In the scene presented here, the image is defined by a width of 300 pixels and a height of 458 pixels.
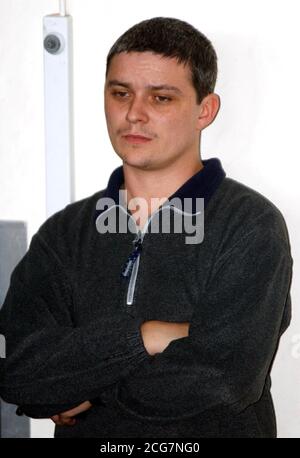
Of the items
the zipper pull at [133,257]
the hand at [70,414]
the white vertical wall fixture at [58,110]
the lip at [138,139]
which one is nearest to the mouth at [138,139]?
the lip at [138,139]

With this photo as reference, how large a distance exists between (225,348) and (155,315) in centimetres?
22

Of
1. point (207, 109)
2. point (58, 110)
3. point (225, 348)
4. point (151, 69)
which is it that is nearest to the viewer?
point (225, 348)

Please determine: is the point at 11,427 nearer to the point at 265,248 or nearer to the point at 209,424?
the point at 209,424

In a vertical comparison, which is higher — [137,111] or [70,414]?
[137,111]

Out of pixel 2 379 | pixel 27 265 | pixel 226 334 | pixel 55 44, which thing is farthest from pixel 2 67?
pixel 226 334

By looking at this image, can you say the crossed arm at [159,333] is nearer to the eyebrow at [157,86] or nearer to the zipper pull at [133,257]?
the zipper pull at [133,257]

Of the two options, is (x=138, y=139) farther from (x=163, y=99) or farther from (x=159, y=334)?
(x=159, y=334)

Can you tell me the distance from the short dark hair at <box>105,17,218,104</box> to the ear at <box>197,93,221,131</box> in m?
0.02

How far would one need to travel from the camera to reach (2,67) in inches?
79.5

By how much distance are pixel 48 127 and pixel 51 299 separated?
20.5 inches

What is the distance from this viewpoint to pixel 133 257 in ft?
5.61

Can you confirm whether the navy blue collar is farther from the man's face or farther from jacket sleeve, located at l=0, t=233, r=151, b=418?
jacket sleeve, located at l=0, t=233, r=151, b=418

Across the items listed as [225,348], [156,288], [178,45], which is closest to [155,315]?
[156,288]

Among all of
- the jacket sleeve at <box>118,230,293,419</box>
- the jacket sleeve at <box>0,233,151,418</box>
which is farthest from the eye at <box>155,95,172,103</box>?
the jacket sleeve at <box>0,233,151,418</box>
